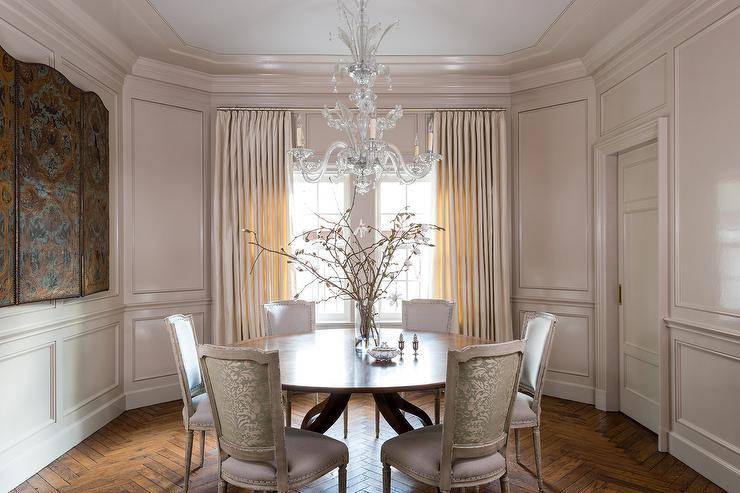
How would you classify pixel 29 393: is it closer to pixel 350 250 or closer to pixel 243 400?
pixel 243 400

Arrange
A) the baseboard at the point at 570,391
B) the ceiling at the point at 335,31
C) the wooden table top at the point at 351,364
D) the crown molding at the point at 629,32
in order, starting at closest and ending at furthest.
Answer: the wooden table top at the point at 351,364 < the crown molding at the point at 629,32 < the ceiling at the point at 335,31 < the baseboard at the point at 570,391

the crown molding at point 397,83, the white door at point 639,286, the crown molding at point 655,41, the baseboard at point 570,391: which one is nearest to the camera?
the crown molding at point 655,41

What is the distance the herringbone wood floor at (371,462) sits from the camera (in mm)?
2762

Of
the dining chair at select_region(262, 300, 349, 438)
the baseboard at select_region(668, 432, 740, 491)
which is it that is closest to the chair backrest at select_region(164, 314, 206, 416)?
the dining chair at select_region(262, 300, 349, 438)

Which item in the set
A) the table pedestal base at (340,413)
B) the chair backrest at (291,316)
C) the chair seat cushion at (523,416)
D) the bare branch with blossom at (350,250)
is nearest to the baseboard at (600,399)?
the chair seat cushion at (523,416)

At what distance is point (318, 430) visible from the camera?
2.69 metres

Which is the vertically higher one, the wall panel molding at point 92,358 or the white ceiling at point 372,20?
the white ceiling at point 372,20

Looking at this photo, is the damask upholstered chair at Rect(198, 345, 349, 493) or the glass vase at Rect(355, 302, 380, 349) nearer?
the damask upholstered chair at Rect(198, 345, 349, 493)

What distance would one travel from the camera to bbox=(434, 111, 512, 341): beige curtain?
4500mm

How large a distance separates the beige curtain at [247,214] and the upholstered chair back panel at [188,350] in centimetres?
150

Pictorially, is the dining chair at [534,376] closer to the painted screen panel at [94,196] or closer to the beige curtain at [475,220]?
the beige curtain at [475,220]

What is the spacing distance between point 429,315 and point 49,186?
2629 millimetres

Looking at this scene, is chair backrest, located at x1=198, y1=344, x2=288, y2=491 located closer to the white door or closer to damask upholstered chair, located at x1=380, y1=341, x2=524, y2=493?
damask upholstered chair, located at x1=380, y1=341, x2=524, y2=493

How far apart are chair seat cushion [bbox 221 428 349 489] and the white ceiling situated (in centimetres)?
269
